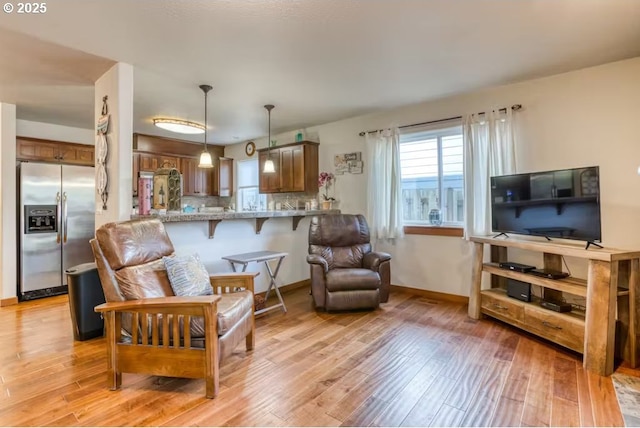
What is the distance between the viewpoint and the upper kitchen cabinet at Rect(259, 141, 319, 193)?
196 inches

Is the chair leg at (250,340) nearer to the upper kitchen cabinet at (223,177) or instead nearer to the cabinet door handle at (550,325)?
the cabinet door handle at (550,325)

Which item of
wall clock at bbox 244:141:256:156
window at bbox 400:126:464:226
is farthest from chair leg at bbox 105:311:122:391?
wall clock at bbox 244:141:256:156

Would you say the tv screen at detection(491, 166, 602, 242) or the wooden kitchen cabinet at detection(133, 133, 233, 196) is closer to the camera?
the tv screen at detection(491, 166, 602, 242)

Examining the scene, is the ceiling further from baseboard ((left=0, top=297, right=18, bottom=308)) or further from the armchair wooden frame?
baseboard ((left=0, top=297, right=18, bottom=308))

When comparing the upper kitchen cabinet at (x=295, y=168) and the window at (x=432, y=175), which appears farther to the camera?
the upper kitchen cabinet at (x=295, y=168)

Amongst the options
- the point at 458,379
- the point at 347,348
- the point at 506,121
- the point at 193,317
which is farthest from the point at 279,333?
the point at 506,121

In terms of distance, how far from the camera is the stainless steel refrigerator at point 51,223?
407 centimetres

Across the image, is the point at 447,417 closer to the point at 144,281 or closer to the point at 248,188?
the point at 144,281

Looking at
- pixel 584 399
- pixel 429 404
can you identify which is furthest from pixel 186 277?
pixel 584 399

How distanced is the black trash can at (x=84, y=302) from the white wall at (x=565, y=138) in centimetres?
223

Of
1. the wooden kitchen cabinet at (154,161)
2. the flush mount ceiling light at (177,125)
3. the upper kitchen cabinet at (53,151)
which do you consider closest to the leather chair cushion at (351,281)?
the flush mount ceiling light at (177,125)

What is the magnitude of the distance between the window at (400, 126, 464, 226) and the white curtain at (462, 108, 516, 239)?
0.23 meters

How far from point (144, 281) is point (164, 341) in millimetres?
490

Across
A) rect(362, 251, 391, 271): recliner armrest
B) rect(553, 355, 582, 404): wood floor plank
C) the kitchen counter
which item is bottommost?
rect(553, 355, 582, 404): wood floor plank
